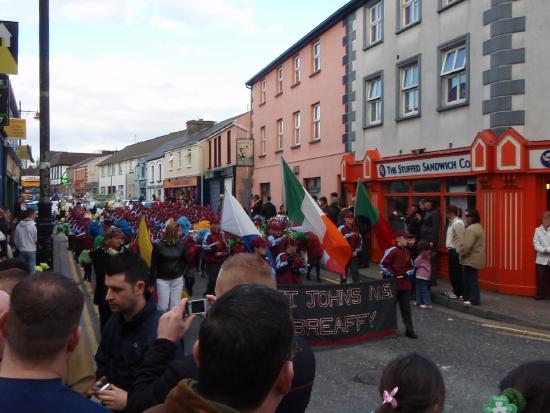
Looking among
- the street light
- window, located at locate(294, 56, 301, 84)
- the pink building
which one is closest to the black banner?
the street light

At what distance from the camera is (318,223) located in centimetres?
907

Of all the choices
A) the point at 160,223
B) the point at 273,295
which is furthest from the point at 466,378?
the point at 160,223

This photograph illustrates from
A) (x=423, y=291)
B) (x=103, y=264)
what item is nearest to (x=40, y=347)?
(x=103, y=264)

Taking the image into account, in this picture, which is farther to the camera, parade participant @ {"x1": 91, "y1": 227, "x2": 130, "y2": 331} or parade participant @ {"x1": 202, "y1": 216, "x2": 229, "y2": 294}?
parade participant @ {"x1": 202, "y1": 216, "x2": 229, "y2": 294}

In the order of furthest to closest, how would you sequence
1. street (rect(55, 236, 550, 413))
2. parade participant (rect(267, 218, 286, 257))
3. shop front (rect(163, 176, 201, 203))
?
shop front (rect(163, 176, 201, 203)) → parade participant (rect(267, 218, 286, 257)) → street (rect(55, 236, 550, 413))

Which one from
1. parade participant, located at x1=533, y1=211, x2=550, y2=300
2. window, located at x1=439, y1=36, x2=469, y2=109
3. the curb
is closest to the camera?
the curb

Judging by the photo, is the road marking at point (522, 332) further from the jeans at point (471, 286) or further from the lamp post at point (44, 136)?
the lamp post at point (44, 136)

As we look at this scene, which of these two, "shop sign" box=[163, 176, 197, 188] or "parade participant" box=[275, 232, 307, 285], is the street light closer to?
"parade participant" box=[275, 232, 307, 285]

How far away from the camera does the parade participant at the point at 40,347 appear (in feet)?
6.36

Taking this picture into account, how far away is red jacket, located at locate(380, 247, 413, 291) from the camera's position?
8.87 metres

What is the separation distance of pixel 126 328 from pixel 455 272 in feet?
30.8

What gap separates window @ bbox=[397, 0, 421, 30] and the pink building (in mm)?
3782

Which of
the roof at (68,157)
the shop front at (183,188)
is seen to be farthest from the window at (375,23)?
→ the roof at (68,157)

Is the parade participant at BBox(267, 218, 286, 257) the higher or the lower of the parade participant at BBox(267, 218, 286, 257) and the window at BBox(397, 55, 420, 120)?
the lower
